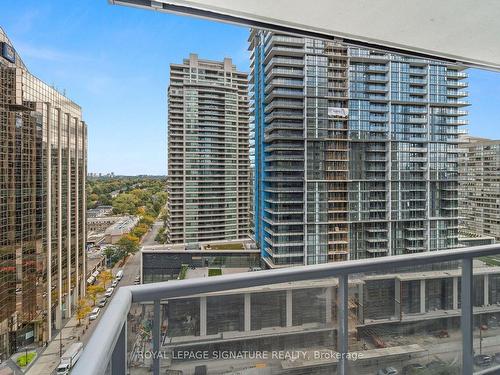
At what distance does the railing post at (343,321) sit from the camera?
835mm

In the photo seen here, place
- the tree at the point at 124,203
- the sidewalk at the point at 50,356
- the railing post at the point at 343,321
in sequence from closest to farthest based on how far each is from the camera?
the railing post at the point at 343,321 < the sidewalk at the point at 50,356 < the tree at the point at 124,203

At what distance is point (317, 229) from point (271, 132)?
4.99 metres

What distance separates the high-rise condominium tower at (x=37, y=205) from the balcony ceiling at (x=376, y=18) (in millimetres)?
6760

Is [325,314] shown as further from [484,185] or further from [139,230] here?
[139,230]

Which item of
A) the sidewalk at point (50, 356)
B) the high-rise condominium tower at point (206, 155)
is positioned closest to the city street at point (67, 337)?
the sidewalk at point (50, 356)

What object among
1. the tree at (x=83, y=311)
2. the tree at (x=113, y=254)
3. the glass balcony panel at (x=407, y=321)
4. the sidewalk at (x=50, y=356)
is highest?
the glass balcony panel at (x=407, y=321)

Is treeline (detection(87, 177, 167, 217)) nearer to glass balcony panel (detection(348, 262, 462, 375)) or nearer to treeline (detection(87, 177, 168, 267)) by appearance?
treeline (detection(87, 177, 168, 267))

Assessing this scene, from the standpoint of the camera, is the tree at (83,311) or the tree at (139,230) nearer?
the tree at (83,311)

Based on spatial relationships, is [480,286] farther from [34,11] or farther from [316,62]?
[316,62]

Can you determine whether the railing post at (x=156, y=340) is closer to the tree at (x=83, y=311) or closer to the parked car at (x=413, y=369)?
the parked car at (x=413, y=369)

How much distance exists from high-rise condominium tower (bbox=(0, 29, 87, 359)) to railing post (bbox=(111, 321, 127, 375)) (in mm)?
7288

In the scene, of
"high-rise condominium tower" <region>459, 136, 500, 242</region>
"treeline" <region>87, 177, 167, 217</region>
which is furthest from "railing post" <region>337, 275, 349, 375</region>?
"high-rise condominium tower" <region>459, 136, 500, 242</region>

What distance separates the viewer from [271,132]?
584 inches

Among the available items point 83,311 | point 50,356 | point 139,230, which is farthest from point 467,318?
point 139,230
